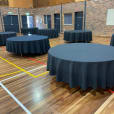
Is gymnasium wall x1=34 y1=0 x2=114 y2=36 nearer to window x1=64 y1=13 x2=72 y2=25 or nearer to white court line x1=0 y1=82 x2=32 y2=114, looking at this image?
window x1=64 y1=13 x2=72 y2=25

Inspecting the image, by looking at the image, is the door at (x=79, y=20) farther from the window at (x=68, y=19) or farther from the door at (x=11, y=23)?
the door at (x=11, y=23)

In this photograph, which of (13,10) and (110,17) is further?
(13,10)

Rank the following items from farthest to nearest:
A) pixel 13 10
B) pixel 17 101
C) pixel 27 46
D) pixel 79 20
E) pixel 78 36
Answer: pixel 13 10, pixel 79 20, pixel 78 36, pixel 27 46, pixel 17 101

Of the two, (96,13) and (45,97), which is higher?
(96,13)

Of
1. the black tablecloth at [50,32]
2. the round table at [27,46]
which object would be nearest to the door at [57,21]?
the black tablecloth at [50,32]

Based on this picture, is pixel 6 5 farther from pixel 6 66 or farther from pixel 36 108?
pixel 36 108

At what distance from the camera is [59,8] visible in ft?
41.9

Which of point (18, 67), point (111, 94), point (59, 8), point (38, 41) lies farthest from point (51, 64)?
point (59, 8)

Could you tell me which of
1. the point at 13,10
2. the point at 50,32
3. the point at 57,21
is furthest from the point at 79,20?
the point at 13,10

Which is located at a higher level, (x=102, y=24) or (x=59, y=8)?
(x=59, y=8)

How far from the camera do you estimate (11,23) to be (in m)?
13.6

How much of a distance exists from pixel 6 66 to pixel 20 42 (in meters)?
1.12

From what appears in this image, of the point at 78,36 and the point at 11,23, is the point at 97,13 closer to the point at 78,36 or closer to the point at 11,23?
the point at 78,36

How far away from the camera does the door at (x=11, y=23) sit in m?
13.2
